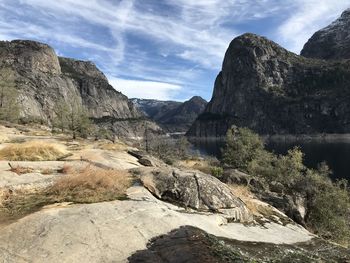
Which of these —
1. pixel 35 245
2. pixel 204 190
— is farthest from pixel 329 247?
pixel 35 245

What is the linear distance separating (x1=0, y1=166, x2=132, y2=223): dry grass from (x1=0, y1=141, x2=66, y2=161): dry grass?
8648 mm

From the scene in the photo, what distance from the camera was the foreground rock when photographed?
1222 centimetres

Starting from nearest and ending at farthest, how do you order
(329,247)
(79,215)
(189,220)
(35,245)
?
1. (35,245)
2. (79,215)
3. (189,220)
4. (329,247)

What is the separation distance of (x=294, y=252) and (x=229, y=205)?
4901 millimetres

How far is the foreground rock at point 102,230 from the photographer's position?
1222 cm

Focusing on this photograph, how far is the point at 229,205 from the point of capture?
63.5ft

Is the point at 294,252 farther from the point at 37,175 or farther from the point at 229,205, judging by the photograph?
the point at 37,175

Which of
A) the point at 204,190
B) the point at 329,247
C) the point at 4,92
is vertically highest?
the point at 4,92

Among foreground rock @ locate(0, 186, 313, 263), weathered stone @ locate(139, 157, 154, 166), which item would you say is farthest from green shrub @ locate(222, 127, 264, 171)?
foreground rock @ locate(0, 186, 313, 263)

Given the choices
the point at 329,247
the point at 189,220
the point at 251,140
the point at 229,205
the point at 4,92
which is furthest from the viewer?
the point at 4,92

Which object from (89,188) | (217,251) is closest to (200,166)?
(89,188)

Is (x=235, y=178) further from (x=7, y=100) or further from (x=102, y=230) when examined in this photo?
(x=7, y=100)

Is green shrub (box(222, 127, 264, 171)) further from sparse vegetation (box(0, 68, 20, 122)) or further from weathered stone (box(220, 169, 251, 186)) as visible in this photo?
sparse vegetation (box(0, 68, 20, 122))

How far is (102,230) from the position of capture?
13734mm
